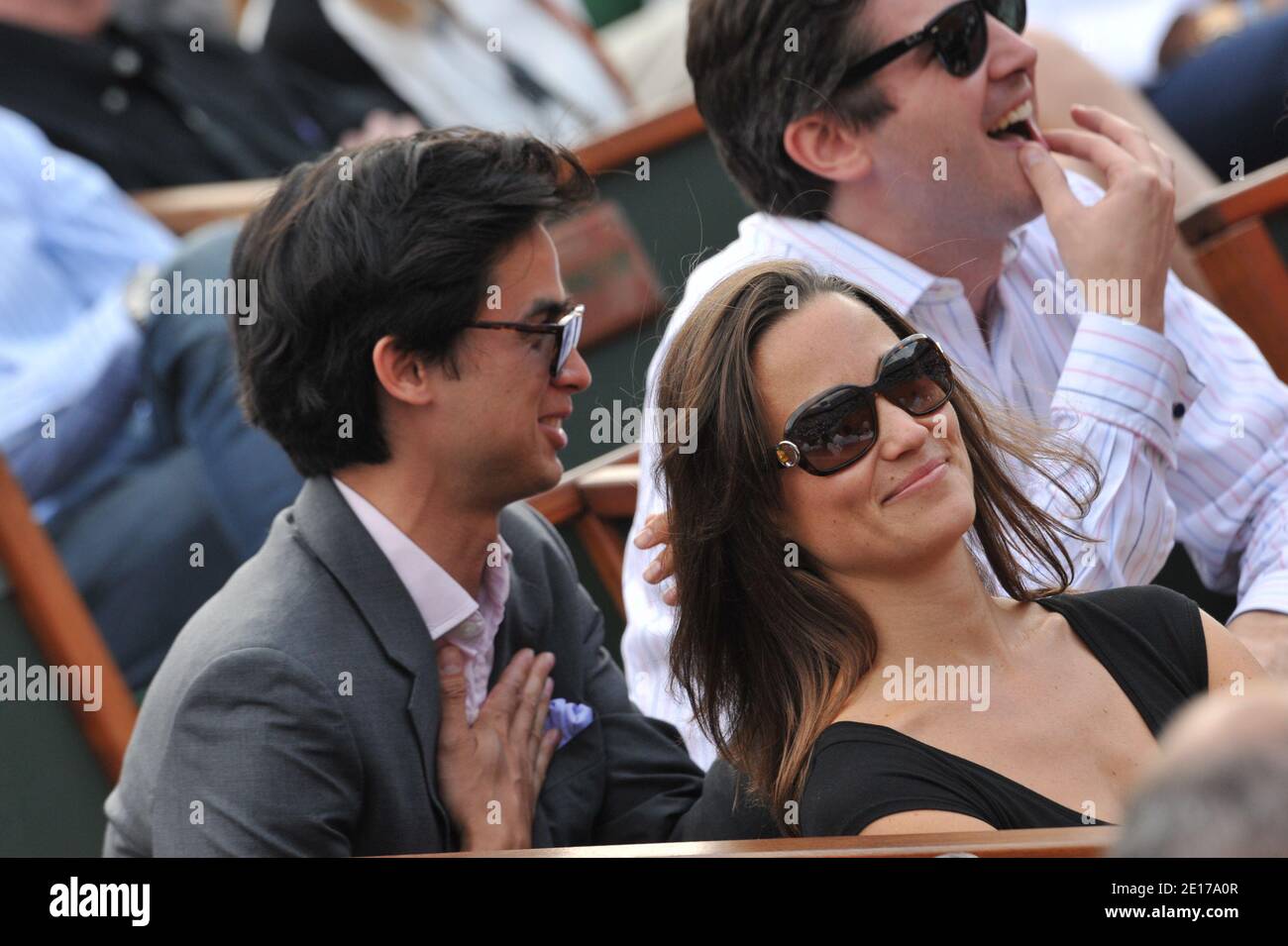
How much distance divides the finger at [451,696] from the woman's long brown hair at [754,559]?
0.30m

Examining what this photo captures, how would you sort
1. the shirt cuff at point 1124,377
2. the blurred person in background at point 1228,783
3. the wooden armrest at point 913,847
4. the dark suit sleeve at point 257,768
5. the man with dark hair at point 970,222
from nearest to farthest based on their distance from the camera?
the blurred person in background at point 1228,783 → the wooden armrest at point 913,847 → the dark suit sleeve at point 257,768 → the shirt cuff at point 1124,377 → the man with dark hair at point 970,222

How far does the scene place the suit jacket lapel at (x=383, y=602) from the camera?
183 cm

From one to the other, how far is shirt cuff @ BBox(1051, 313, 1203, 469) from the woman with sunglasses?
1.21 ft

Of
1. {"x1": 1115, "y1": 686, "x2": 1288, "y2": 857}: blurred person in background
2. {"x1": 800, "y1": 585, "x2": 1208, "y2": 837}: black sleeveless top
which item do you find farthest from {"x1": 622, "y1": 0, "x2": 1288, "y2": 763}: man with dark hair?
{"x1": 1115, "y1": 686, "x2": 1288, "y2": 857}: blurred person in background

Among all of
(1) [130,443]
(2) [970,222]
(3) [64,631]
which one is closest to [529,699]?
(3) [64,631]

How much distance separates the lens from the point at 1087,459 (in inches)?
76.9

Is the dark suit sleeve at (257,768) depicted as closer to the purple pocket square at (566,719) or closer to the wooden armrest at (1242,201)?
the purple pocket square at (566,719)

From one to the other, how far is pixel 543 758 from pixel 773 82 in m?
1.00

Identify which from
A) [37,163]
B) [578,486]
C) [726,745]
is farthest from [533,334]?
[37,163]

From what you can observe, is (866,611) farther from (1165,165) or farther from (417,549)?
(1165,165)

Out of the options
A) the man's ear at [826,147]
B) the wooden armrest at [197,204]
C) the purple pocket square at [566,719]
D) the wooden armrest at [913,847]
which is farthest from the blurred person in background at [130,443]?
the wooden armrest at [913,847]

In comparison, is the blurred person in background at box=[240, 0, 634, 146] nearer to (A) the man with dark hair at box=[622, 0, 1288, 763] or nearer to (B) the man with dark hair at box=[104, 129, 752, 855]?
(A) the man with dark hair at box=[622, 0, 1288, 763]

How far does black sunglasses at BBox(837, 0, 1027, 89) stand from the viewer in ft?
7.22

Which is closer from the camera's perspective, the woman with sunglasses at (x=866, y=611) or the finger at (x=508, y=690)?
the woman with sunglasses at (x=866, y=611)
